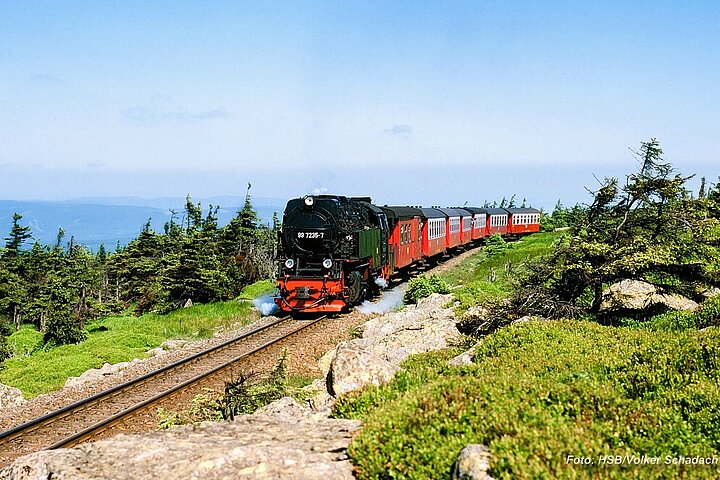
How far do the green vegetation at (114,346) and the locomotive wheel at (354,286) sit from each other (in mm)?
4119

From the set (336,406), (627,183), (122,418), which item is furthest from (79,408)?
(627,183)

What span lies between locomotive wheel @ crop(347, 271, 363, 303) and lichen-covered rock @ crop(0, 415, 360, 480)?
16184mm

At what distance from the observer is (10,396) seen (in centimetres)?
1591

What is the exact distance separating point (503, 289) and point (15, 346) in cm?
2481

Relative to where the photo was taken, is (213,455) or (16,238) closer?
(213,455)

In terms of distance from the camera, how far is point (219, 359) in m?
17.0

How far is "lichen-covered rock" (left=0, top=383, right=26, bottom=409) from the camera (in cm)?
1529

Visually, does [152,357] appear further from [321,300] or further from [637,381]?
[637,381]

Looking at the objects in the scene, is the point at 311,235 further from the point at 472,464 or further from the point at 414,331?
the point at 472,464

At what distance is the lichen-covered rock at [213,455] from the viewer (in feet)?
19.1

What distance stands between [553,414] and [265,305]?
71.1ft

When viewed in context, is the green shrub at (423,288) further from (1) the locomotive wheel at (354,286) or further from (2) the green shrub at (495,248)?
(2) the green shrub at (495,248)

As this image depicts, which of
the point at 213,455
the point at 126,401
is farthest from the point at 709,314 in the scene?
the point at 126,401

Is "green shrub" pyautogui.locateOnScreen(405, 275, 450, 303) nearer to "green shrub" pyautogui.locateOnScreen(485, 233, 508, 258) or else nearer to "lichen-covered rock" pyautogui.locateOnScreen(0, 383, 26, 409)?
"lichen-covered rock" pyautogui.locateOnScreen(0, 383, 26, 409)
